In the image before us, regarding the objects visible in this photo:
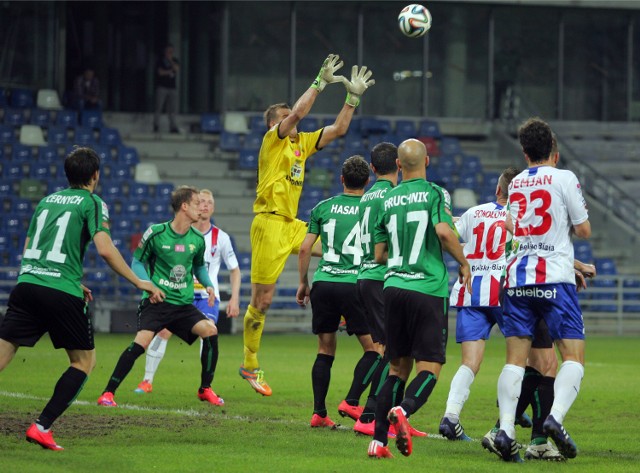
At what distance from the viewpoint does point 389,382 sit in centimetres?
865

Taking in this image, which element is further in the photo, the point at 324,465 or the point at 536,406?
the point at 536,406

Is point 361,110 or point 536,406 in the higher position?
point 361,110

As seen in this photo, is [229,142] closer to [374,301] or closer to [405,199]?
[374,301]

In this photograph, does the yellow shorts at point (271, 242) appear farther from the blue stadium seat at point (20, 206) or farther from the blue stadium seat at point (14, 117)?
the blue stadium seat at point (14, 117)

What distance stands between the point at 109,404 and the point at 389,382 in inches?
162

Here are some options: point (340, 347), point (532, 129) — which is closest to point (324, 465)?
point (532, 129)

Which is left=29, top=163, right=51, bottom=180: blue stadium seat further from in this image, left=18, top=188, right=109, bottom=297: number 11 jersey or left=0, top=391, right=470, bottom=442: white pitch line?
left=18, top=188, right=109, bottom=297: number 11 jersey

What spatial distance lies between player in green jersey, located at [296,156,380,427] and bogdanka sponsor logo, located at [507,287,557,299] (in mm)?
2088

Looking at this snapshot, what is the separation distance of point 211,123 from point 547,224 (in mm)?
24240

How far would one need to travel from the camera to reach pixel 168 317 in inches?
471

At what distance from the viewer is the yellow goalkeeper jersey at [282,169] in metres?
11.9

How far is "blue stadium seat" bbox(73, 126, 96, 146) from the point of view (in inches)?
1158

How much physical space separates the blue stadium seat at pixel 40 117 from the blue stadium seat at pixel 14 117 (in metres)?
0.24

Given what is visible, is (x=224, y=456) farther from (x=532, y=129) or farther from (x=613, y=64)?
(x=613, y=64)
